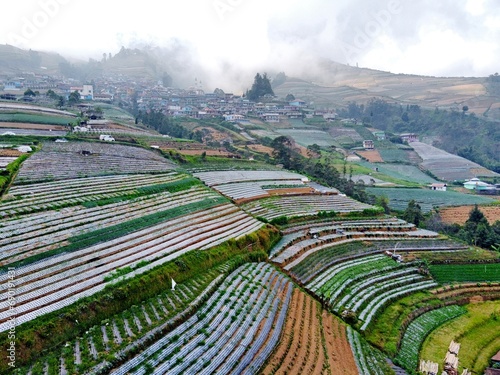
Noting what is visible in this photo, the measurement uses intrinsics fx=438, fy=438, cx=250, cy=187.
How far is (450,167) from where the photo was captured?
76.8 meters

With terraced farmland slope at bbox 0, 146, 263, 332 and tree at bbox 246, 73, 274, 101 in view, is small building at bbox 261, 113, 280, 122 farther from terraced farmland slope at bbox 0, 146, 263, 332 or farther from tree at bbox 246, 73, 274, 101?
terraced farmland slope at bbox 0, 146, 263, 332

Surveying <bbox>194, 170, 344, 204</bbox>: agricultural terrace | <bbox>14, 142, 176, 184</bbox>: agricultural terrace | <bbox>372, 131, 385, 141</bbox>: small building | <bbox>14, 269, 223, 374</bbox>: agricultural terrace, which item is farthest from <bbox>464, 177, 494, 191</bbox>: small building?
<bbox>14, 269, 223, 374</bbox>: agricultural terrace

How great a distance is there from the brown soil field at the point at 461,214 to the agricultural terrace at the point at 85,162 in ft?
97.2

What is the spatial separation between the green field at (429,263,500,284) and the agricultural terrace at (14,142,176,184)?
21773mm

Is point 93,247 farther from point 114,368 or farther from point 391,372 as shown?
point 391,372

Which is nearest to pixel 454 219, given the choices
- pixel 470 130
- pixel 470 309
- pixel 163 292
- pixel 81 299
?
pixel 470 309

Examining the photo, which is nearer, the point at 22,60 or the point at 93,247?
the point at 93,247

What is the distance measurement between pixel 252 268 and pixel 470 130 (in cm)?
9622

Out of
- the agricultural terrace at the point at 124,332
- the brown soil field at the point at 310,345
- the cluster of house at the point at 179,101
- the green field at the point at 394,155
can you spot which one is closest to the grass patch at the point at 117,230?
the agricultural terrace at the point at 124,332

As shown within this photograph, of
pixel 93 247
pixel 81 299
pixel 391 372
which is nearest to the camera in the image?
pixel 81 299

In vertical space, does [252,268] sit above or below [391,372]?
above

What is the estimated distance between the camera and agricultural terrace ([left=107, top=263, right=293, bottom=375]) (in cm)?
1420

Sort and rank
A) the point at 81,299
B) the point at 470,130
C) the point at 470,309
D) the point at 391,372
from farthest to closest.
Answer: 1. the point at 470,130
2. the point at 470,309
3. the point at 391,372
4. the point at 81,299

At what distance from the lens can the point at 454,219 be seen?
153 feet
